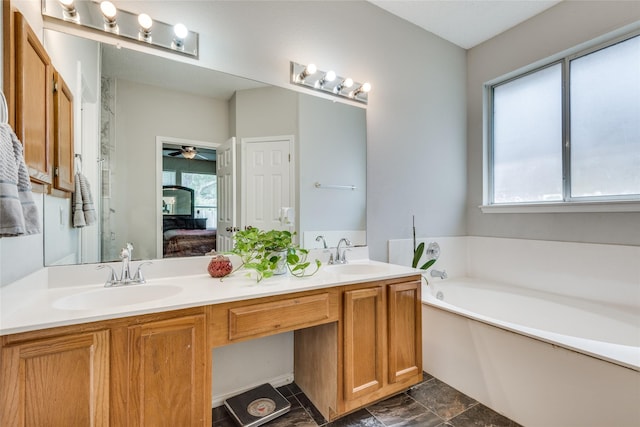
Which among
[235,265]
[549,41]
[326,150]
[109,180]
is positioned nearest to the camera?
[109,180]

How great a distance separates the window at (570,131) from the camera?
2090mm

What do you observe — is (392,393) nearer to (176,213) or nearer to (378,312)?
(378,312)

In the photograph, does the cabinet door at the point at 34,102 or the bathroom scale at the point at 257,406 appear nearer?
the cabinet door at the point at 34,102

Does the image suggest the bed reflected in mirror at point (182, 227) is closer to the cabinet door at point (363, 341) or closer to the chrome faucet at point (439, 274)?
the cabinet door at point (363, 341)

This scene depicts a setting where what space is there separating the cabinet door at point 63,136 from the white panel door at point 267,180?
0.83 metres

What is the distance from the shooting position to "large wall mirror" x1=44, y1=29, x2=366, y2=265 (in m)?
1.47

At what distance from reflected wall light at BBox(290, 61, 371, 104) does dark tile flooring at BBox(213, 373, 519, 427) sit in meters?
2.05

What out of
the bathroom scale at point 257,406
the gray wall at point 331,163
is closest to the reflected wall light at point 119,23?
the gray wall at point 331,163

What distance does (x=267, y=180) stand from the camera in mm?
1943

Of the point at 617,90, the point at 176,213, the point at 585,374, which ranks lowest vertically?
the point at 585,374

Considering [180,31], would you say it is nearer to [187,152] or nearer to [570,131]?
[187,152]

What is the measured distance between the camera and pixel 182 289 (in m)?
1.38

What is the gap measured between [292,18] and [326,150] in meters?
0.90

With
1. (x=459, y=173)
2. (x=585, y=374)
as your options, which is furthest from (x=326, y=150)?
Result: (x=585, y=374)
